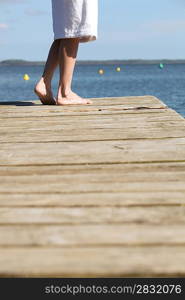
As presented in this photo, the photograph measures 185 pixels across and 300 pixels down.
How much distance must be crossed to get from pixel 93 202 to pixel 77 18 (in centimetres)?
283

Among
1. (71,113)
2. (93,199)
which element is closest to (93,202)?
(93,199)

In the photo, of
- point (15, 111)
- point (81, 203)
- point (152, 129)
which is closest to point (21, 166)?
point (81, 203)

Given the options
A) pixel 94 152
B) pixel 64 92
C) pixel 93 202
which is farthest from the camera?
pixel 64 92

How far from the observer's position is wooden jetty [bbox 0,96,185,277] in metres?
1.25

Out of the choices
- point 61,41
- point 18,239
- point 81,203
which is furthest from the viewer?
point 61,41

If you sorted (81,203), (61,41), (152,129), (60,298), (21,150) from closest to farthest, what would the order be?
1. (60,298)
2. (81,203)
3. (21,150)
4. (152,129)
5. (61,41)

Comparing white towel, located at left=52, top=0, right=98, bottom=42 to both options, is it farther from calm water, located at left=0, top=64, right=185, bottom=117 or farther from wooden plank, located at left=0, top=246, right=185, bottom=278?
calm water, located at left=0, top=64, right=185, bottom=117

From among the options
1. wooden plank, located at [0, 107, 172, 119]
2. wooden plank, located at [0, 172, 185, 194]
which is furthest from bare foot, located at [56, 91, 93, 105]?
wooden plank, located at [0, 172, 185, 194]

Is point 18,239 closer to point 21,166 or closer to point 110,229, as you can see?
point 110,229

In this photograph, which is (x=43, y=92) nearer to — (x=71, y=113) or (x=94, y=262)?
(x=71, y=113)

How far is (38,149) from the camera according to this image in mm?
2680

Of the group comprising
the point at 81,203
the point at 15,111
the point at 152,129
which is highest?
the point at 81,203

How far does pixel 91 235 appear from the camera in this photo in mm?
1428

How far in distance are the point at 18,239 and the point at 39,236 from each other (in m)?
0.05
